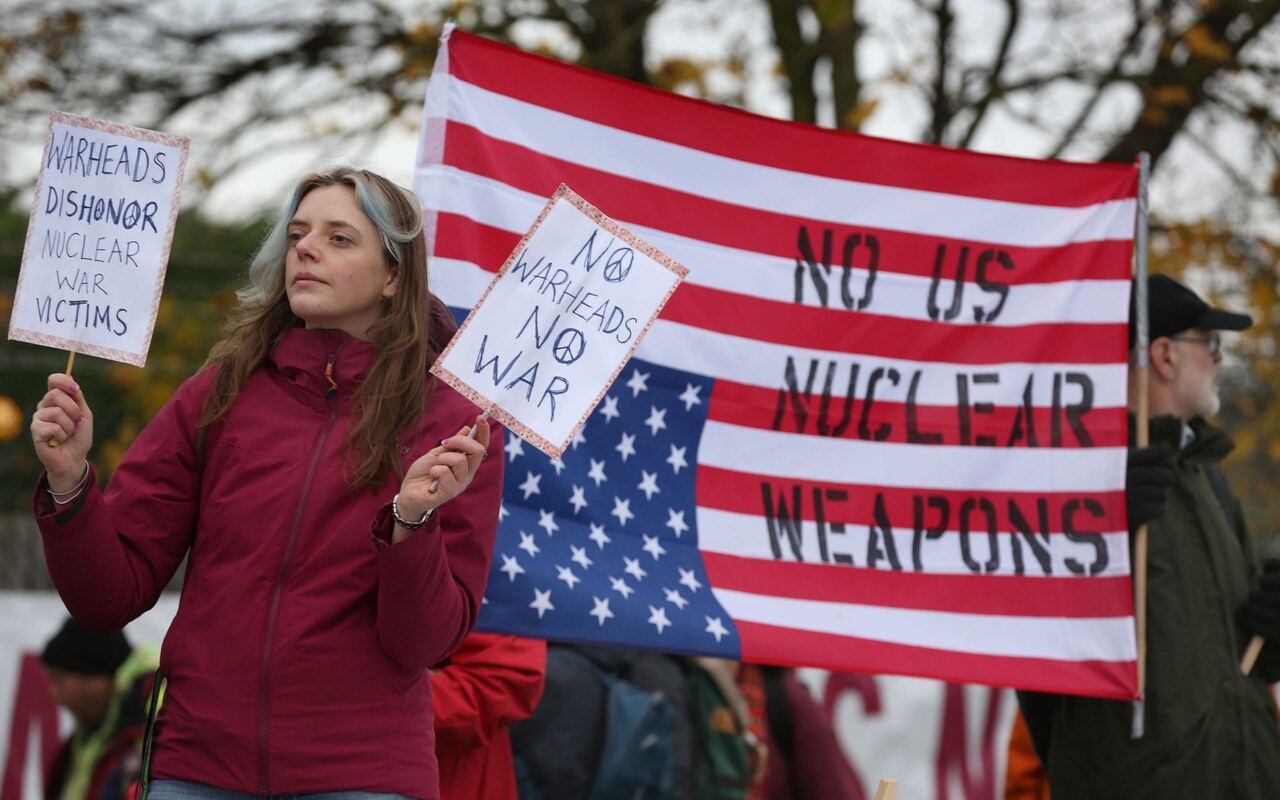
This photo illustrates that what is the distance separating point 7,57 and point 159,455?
305 inches

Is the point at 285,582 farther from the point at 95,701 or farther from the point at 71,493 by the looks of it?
the point at 95,701

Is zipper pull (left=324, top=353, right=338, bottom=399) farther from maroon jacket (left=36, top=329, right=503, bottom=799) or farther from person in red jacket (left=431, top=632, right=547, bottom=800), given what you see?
person in red jacket (left=431, top=632, right=547, bottom=800)

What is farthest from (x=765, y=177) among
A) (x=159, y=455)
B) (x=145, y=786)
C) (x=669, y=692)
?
(x=145, y=786)

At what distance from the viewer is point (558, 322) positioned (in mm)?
3047

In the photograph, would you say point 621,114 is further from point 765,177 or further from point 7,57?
point 7,57

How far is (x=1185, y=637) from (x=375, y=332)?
2.58 metres

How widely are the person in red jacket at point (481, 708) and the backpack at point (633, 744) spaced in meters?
0.96

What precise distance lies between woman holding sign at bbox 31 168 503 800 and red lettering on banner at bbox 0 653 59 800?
4758 millimetres

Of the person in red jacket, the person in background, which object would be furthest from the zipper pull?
the person in background

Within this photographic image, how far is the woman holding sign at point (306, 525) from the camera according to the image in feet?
8.84

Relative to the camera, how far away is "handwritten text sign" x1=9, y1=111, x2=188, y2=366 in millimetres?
2994

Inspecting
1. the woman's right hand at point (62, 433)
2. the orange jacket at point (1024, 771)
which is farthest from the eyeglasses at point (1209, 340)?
the woman's right hand at point (62, 433)

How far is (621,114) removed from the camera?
4.31 metres

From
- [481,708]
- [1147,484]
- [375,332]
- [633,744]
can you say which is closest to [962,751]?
[633,744]
